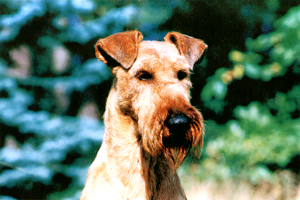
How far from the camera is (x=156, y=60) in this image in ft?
8.65

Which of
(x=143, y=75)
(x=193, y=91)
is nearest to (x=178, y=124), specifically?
(x=143, y=75)

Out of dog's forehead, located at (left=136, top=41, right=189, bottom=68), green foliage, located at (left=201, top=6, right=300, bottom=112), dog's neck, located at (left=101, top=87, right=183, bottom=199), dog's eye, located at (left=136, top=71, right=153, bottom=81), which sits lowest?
dog's neck, located at (left=101, top=87, right=183, bottom=199)

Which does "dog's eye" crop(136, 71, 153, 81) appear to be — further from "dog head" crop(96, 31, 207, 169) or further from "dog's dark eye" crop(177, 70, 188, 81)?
"dog's dark eye" crop(177, 70, 188, 81)

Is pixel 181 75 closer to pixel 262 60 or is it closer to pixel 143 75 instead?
pixel 143 75

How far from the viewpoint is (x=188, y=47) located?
294 cm

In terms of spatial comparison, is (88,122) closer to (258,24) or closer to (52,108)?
(52,108)

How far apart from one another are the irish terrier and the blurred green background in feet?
5.71

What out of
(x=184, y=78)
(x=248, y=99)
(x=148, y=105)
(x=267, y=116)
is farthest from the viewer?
(x=248, y=99)

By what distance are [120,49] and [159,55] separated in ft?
1.12

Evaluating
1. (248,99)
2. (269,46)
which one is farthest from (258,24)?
(248,99)

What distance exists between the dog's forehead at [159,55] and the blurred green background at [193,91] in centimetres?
160

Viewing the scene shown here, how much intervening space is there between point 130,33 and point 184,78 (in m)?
0.64

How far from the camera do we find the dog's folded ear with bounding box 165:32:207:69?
2.89 metres

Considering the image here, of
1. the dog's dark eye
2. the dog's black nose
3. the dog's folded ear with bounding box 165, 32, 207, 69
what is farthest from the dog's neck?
the dog's folded ear with bounding box 165, 32, 207, 69
